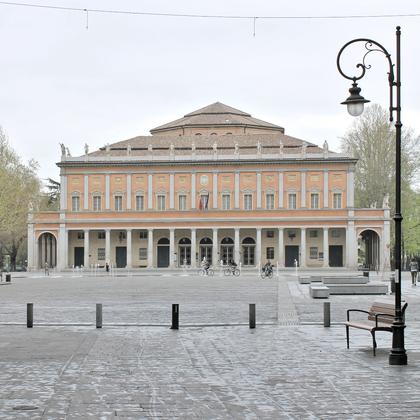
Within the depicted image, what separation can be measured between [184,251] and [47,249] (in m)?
16.1

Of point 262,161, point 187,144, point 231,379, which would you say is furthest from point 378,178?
point 231,379

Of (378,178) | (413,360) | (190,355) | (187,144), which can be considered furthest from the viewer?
(187,144)

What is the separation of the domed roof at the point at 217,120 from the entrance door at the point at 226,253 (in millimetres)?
17062

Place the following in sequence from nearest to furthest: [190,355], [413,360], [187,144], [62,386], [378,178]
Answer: [62,386] → [413,360] → [190,355] → [378,178] → [187,144]

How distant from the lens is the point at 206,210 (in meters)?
88.2

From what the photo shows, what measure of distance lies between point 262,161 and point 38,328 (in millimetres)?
71048

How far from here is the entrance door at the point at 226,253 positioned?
8944 centimetres

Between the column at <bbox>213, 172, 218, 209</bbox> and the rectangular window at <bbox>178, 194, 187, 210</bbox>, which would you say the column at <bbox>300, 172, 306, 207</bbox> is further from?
the rectangular window at <bbox>178, 194, 187, 210</bbox>

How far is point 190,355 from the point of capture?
1348 cm

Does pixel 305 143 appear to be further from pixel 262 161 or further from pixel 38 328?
pixel 38 328

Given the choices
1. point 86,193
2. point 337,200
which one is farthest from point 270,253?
point 86,193

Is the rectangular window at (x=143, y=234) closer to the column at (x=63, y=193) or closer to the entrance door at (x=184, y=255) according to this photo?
the entrance door at (x=184, y=255)

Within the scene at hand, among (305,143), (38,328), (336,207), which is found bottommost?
(38,328)

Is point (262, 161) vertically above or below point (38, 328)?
above
